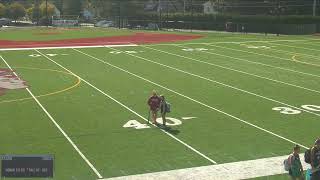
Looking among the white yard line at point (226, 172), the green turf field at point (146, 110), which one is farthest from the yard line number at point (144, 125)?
the white yard line at point (226, 172)

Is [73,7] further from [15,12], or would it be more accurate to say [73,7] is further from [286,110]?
[286,110]

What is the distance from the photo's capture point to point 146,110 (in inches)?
846

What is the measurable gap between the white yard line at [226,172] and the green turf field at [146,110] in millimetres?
341

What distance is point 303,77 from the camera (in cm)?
2961

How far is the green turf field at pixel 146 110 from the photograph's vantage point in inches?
614

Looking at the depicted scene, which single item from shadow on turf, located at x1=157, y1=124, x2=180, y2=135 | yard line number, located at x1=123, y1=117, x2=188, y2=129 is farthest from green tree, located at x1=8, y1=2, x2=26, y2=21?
shadow on turf, located at x1=157, y1=124, x2=180, y2=135

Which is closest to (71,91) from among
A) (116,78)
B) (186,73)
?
(116,78)

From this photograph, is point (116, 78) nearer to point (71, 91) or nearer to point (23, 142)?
point (71, 91)

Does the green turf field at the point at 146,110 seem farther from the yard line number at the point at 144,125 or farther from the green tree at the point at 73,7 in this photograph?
the green tree at the point at 73,7

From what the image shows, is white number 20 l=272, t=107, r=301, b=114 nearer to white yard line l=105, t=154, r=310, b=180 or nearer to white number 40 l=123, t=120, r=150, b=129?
white number 40 l=123, t=120, r=150, b=129

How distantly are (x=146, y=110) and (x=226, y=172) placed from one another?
7.91 m

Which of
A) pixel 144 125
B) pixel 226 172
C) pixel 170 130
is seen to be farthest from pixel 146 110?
pixel 226 172

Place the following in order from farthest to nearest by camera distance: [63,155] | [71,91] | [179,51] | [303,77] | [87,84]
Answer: [179,51] → [303,77] → [87,84] → [71,91] → [63,155]

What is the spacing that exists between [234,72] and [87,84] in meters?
8.71
